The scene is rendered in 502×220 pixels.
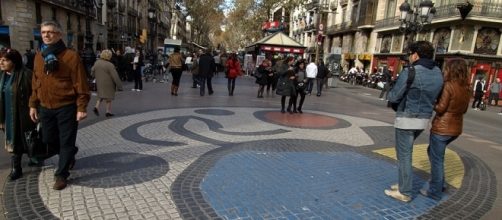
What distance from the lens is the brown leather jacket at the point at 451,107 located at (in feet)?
12.7

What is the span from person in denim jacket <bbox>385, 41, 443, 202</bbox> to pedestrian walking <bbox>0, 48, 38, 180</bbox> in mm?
4098

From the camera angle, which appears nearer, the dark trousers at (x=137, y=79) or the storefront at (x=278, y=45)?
the dark trousers at (x=137, y=79)

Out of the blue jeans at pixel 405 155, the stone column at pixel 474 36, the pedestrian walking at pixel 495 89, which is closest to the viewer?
the blue jeans at pixel 405 155

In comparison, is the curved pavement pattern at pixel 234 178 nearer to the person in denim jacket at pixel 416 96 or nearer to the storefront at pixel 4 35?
the person in denim jacket at pixel 416 96

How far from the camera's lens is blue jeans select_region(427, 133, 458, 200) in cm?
402

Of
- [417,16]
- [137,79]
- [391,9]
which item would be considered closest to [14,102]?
[137,79]

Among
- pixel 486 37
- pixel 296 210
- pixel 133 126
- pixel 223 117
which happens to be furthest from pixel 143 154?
pixel 486 37

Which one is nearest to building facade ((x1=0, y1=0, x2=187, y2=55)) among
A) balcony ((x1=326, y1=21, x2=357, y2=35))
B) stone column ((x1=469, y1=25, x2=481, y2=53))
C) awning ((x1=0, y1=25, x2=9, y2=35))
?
awning ((x1=0, y1=25, x2=9, y2=35))

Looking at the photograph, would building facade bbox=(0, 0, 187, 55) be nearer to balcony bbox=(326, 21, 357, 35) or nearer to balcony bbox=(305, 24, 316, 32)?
balcony bbox=(326, 21, 357, 35)

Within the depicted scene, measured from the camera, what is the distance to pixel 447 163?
5.90 meters

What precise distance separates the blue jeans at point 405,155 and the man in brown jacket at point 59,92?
345 centimetres

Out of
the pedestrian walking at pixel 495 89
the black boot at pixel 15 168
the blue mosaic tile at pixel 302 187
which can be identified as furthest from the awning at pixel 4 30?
the pedestrian walking at pixel 495 89

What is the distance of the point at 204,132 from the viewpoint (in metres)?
6.89

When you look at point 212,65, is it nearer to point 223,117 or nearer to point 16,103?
point 223,117
